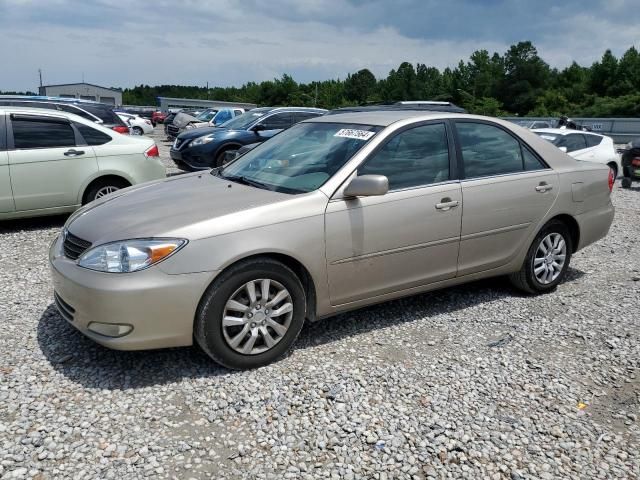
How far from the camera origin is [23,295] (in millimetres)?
4793

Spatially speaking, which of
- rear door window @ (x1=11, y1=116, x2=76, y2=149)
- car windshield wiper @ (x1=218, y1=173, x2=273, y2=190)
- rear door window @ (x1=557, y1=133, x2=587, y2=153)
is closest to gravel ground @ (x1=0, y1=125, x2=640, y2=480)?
car windshield wiper @ (x1=218, y1=173, x2=273, y2=190)

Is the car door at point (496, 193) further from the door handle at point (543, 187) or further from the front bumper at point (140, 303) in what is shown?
the front bumper at point (140, 303)

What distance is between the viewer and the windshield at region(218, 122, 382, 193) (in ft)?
13.0

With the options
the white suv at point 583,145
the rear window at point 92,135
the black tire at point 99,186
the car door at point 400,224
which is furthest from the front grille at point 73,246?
the white suv at point 583,145

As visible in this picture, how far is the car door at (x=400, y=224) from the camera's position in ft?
12.3

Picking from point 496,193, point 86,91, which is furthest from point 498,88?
point 496,193

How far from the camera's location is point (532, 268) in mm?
4969

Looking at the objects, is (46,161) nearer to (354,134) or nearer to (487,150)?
(354,134)

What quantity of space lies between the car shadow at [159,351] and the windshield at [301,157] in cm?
118

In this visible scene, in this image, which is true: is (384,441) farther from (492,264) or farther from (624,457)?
(492,264)

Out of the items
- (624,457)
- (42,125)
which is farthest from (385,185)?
(42,125)

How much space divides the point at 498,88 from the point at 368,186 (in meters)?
72.8

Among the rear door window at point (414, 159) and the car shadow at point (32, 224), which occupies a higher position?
the rear door window at point (414, 159)

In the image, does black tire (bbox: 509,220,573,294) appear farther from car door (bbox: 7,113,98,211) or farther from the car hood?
car door (bbox: 7,113,98,211)
